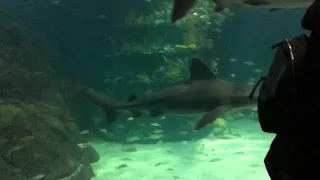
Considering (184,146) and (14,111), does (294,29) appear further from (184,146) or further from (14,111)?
(14,111)

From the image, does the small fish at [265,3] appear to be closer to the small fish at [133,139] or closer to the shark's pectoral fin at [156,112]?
the shark's pectoral fin at [156,112]

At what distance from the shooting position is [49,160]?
754cm

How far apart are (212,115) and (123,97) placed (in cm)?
1084

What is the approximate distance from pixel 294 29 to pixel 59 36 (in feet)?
81.5

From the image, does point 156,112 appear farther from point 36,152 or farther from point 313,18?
point 313,18

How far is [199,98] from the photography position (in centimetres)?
554

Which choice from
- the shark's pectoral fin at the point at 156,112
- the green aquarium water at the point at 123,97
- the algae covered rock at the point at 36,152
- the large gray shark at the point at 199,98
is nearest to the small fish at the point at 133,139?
the green aquarium water at the point at 123,97

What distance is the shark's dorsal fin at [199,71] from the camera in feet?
17.2

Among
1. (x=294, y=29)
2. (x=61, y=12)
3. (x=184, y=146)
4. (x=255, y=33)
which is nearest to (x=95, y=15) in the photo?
(x=61, y=12)

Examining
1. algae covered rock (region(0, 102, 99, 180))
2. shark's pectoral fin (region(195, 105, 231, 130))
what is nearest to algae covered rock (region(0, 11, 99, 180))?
algae covered rock (region(0, 102, 99, 180))

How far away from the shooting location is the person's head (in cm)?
98

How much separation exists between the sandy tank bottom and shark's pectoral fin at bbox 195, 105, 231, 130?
3.49 m

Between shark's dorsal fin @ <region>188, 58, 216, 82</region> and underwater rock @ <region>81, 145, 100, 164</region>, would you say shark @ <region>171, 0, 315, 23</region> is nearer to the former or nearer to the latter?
shark's dorsal fin @ <region>188, 58, 216, 82</region>

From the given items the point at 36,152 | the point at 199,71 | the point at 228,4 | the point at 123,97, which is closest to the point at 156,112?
the point at 199,71
